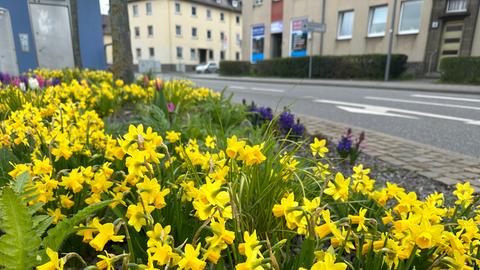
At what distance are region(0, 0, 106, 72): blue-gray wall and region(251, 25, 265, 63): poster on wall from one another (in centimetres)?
1638

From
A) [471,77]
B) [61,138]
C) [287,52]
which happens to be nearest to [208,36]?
[287,52]

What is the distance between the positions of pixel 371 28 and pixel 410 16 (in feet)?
6.74

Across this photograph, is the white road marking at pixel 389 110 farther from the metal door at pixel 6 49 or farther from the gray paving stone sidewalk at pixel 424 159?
the metal door at pixel 6 49

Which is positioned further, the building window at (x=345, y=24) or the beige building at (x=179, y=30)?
the beige building at (x=179, y=30)

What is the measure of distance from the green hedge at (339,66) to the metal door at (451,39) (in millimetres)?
1861

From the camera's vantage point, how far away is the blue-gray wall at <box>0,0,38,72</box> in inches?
313

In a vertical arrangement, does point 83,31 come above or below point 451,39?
below

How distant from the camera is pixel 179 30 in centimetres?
4022

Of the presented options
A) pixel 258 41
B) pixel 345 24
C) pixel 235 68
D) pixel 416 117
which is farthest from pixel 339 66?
pixel 416 117

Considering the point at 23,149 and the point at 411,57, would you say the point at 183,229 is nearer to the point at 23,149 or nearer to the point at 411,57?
the point at 23,149

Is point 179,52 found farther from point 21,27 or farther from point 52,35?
point 52,35

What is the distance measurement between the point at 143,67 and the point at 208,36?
37472 millimetres

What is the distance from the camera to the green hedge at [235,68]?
77.2 feet

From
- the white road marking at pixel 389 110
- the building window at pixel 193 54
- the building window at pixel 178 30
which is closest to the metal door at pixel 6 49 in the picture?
the white road marking at pixel 389 110
